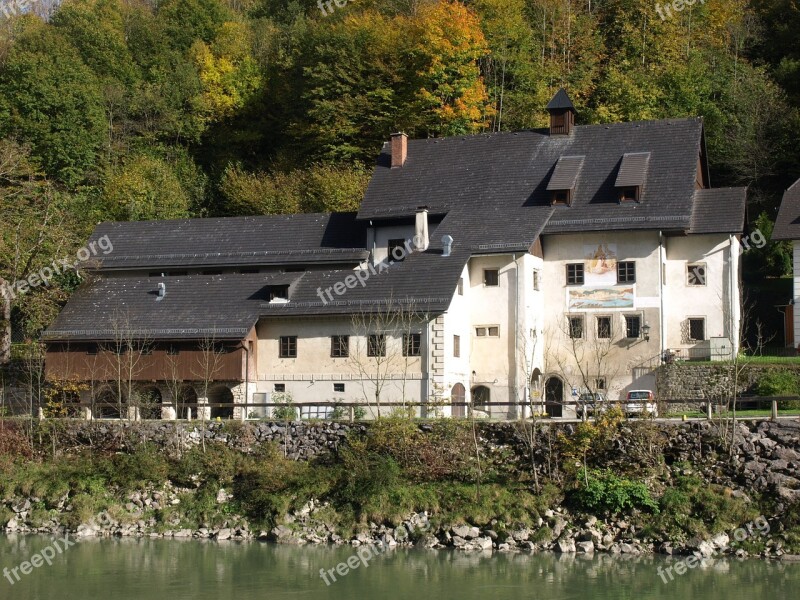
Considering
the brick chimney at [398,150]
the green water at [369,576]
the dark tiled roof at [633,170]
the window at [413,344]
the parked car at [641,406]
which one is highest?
the brick chimney at [398,150]

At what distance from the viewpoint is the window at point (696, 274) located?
44562 millimetres

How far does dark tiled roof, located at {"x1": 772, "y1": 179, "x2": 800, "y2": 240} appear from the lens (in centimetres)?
4369

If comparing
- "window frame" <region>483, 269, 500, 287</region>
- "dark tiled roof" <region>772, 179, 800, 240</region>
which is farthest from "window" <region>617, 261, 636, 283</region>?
"dark tiled roof" <region>772, 179, 800, 240</region>

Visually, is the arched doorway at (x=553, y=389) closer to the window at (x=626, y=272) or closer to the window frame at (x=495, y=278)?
the window frame at (x=495, y=278)

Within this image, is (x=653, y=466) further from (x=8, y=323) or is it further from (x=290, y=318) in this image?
(x=8, y=323)

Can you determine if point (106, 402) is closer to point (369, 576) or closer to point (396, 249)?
point (396, 249)

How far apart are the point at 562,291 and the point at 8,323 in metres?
22.1

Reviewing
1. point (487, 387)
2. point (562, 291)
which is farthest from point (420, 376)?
point (562, 291)

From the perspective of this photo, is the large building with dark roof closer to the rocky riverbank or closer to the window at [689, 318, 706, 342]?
the window at [689, 318, 706, 342]

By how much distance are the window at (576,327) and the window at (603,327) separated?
688 mm

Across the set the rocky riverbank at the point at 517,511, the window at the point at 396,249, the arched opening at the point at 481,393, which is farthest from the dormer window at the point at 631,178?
the rocky riverbank at the point at 517,511

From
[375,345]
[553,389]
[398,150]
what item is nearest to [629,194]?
[553,389]

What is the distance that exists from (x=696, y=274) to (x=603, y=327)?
13.6 feet

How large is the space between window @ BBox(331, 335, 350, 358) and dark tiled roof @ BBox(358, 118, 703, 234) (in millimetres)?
6326
